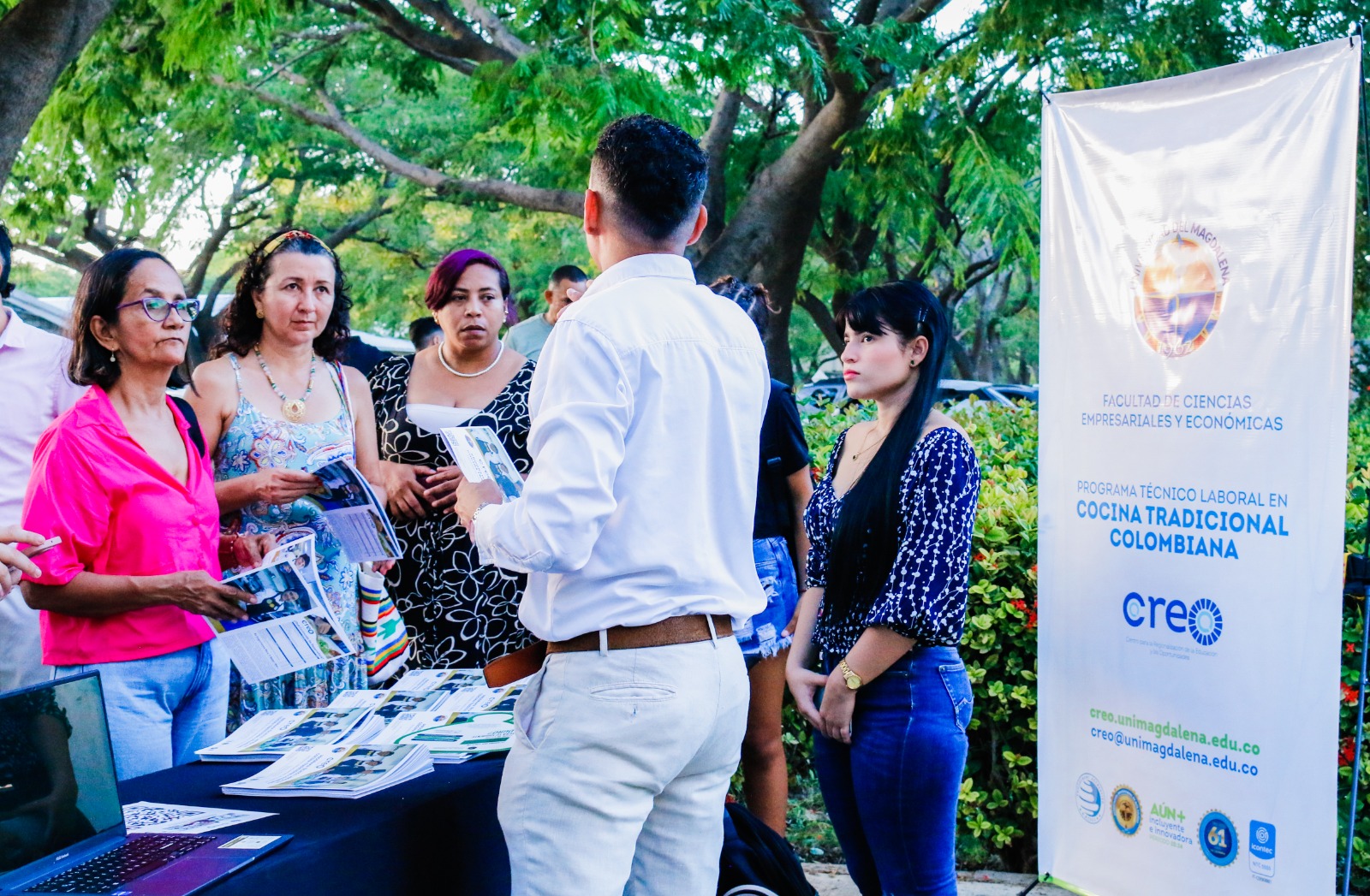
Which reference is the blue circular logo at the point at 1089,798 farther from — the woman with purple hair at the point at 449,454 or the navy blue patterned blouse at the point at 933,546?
the woman with purple hair at the point at 449,454

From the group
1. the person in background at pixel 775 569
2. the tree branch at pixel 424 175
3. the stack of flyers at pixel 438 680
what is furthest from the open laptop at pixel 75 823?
the tree branch at pixel 424 175

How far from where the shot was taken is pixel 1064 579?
3520 mm

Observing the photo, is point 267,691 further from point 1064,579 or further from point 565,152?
point 565,152

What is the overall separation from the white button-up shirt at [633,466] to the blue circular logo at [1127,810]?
1.91 metres

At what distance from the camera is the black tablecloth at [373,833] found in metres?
1.95

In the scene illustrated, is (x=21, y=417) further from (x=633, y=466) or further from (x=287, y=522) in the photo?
(x=633, y=466)

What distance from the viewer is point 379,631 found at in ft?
11.3

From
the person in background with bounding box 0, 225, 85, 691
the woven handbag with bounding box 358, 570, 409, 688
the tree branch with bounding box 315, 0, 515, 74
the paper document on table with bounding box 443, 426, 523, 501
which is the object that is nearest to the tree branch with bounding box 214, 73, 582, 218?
the tree branch with bounding box 315, 0, 515, 74

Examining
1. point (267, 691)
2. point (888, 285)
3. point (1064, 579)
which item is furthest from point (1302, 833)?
point (267, 691)

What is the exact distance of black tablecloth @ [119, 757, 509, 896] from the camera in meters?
1.95

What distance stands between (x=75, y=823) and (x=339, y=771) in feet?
1.60

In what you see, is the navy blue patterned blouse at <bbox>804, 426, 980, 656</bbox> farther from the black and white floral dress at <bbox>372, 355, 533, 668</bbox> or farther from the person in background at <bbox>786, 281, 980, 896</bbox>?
the black and white floral dress at <bbox>372, 355, 533, 668</bbox>

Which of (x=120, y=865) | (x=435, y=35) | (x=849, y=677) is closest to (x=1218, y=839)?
(x=849, y=677)

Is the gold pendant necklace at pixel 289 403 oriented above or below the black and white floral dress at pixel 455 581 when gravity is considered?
above
